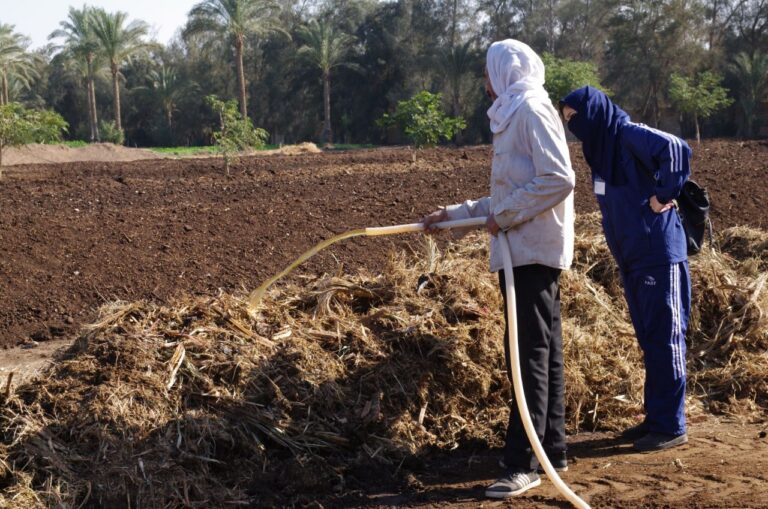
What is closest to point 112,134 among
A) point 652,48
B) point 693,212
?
point 652,48

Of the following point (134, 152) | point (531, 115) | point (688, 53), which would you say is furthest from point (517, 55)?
point (688, 53)

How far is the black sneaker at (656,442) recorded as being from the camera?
13.7 feet

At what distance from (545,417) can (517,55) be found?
1622 mm

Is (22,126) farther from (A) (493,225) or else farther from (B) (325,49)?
(B) (325,49)

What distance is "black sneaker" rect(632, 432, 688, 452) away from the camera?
13.7 feet

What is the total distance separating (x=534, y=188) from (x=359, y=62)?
54.9 metres

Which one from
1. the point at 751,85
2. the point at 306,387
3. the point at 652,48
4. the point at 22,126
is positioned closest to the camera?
the point at 306,387

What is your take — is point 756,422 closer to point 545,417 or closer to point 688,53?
point 545,417

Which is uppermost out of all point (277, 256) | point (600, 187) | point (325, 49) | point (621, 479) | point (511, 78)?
point (325, 49)

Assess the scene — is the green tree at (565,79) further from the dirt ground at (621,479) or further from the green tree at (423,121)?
the dirt ground at (621,479)

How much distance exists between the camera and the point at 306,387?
14.1ft

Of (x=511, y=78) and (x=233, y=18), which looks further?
(x=233, y=18)

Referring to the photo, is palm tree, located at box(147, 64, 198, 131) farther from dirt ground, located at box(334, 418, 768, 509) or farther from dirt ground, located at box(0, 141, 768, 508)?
dirt ground, located at box(334, 418, 768, 509)

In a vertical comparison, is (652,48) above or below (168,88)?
above
